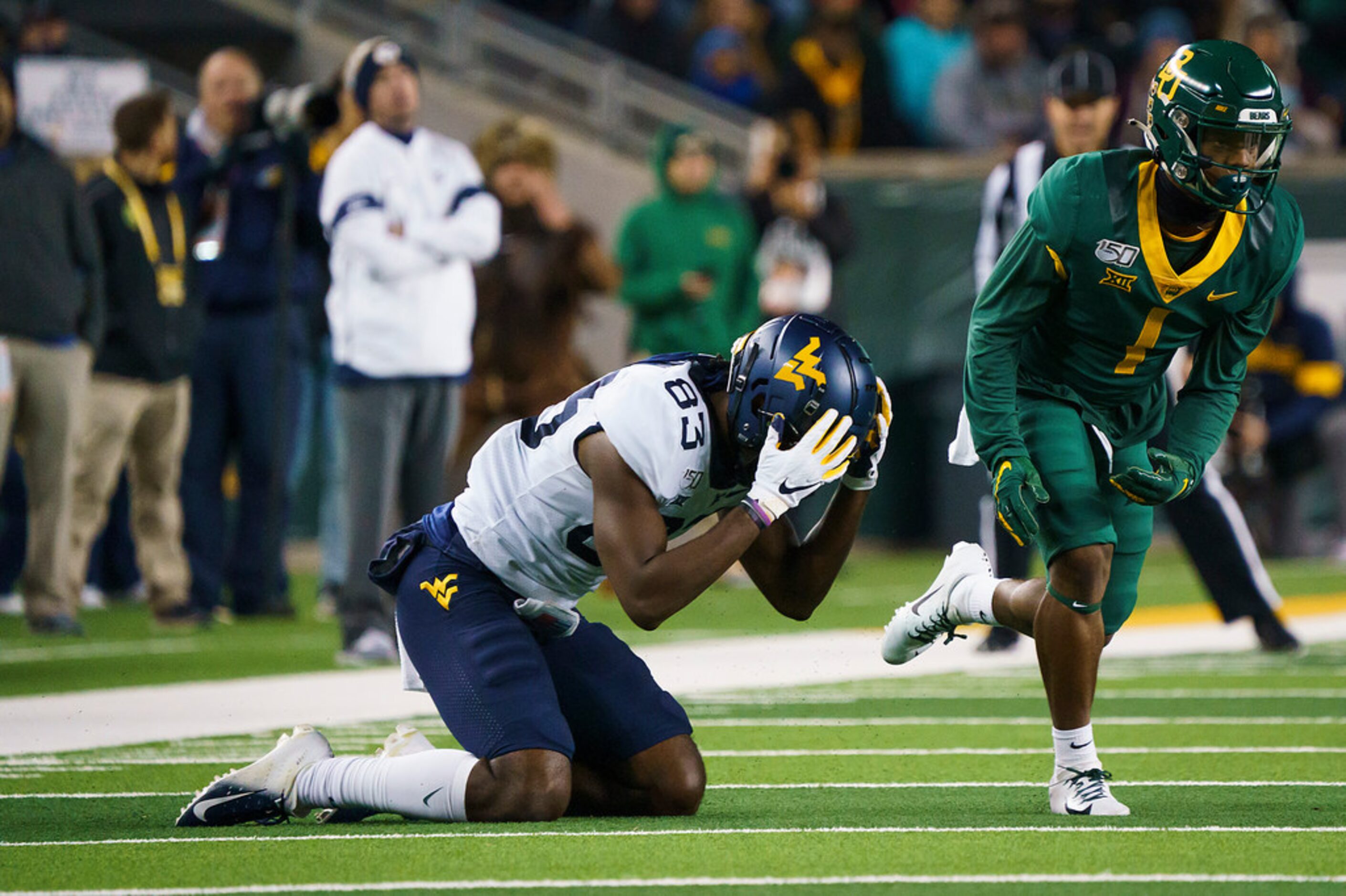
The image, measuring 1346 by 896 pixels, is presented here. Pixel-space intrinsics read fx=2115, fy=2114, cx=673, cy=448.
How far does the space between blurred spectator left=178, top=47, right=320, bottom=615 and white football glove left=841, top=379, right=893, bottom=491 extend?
5692mm

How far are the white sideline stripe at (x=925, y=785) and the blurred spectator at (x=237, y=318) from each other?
15.9 feet

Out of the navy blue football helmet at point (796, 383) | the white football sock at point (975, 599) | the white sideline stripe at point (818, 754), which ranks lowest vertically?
the white sideline stripe at point (818, 754)

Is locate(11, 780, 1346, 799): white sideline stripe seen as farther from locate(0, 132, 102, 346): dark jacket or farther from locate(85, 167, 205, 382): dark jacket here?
locate(85, 167, 205, 382): dark jacket

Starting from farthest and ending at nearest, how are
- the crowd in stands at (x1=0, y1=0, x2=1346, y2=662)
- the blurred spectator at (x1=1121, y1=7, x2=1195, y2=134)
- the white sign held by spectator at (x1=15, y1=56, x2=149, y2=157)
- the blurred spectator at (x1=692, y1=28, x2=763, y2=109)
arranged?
the blurred spectator at (x1=692, y1=28, x2=763, y2=109), the blurred spectator at (x1=1121, y1=7, x2=1195, y2=134), the white sign held by spectator at (x1=15, y1=56, x2=149, y2=157), the crowd in stands at (x1=0, y1=0, x2=1346, y2=662)

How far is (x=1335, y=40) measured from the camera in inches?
719

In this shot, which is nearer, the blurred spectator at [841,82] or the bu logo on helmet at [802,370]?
the bu logo on helmet at [802,370]

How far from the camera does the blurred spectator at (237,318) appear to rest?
1035 cm

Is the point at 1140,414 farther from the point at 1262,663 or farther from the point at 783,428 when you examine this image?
the point at 1262,663

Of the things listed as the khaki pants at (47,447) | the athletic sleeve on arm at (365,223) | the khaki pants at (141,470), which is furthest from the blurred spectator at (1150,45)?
the khaki pants at (47,447)

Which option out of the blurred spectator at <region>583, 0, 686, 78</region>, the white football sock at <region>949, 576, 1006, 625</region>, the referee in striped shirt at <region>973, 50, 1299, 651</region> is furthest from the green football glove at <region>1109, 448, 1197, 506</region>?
the blurred spectator at <region>583, 0, 686, 78</region>

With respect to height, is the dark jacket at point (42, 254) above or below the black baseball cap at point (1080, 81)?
below

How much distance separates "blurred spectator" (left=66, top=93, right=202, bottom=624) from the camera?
33.4 feet

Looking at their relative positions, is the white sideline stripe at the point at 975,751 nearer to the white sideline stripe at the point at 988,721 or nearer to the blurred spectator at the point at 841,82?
the white sideline stripe at the point at 988,721

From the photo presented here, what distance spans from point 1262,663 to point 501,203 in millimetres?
4360
